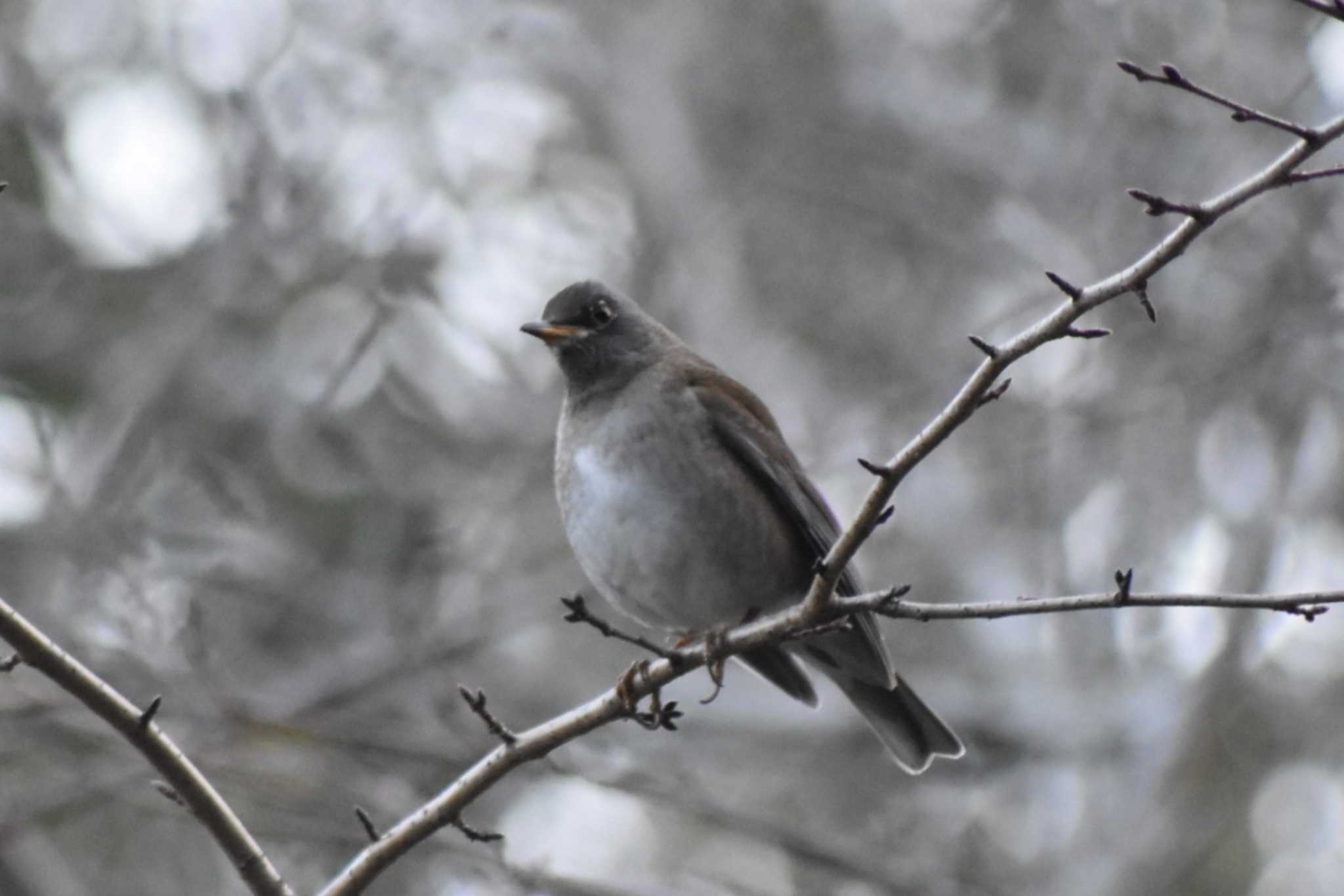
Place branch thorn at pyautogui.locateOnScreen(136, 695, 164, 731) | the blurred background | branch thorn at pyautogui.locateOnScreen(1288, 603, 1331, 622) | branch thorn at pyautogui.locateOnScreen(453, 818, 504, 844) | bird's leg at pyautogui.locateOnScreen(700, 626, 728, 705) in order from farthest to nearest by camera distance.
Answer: the blurred background, bird's leg at pyautogui.locateOnScreen(700, 626, 728, 705), branch thorn at pyautogui.locateOnScreen(453, 818, 504, 844), branch thorn at pyautogui.locateOnScreen(1288, 603, 1331, 622), branch thorn at pyautogui.locateOnScreen(136, 695, 164, 731)

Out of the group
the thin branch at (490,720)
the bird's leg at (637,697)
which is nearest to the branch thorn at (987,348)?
the bird's leg at (637,697)

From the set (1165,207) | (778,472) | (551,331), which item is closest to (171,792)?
(1165,207)

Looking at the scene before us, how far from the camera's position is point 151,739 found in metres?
3.88

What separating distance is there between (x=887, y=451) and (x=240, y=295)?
14.9ft

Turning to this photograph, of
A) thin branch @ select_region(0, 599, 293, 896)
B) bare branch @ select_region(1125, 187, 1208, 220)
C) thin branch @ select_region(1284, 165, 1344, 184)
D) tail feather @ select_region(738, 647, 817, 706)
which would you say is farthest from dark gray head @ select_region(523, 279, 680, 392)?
thin branch @ select_region(1284, 165, 1344, 184)

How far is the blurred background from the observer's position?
9672 mm

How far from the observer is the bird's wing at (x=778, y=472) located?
6383 mm

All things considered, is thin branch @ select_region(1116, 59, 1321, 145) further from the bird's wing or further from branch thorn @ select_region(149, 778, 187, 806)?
branch thorn @ select_region(149, 778, 187, 806)

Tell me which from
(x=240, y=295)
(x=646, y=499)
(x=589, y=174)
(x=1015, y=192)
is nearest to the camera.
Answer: (x=646, y=499)

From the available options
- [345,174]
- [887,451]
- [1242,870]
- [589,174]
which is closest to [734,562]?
[887,451]

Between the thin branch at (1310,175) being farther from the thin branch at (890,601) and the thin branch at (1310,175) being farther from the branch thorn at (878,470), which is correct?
the branch thorn at (878,470)

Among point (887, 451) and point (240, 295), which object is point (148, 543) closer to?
point (240, 295)

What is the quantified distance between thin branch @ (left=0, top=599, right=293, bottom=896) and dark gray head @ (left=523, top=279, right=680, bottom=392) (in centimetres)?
308

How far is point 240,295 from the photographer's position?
10.8 m
